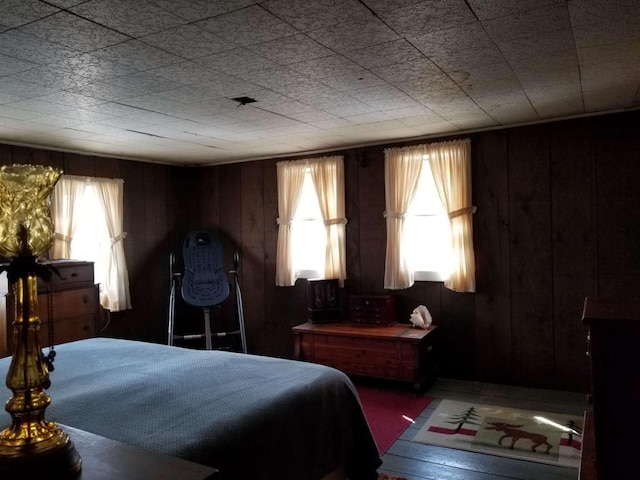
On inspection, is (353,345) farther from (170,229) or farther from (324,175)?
(170,229)

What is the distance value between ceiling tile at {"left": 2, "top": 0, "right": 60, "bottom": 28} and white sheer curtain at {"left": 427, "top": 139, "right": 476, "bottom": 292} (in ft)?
11.5

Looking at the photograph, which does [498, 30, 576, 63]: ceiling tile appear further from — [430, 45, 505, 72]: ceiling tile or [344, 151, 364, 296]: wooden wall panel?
[344, 151, 364, 296]: wooden wall panel

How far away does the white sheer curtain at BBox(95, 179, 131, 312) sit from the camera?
5301 millimetres

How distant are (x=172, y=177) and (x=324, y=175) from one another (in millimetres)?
2107

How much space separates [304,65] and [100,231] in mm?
3560

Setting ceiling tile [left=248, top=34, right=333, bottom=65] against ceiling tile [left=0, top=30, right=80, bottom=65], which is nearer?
ceiling tile [left=0, top=30, right=80, bottom=65]

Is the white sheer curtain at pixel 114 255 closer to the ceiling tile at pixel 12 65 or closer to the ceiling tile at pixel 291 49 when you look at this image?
the ceiling tile at pixel 12 65

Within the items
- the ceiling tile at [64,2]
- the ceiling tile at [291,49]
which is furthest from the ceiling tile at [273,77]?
the ceiling tile at [64,2]

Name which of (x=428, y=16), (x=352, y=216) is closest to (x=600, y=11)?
(x=428, y=16)

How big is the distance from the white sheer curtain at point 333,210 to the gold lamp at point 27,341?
13.5ft

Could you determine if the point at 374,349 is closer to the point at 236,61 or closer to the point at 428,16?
the point at 236,61

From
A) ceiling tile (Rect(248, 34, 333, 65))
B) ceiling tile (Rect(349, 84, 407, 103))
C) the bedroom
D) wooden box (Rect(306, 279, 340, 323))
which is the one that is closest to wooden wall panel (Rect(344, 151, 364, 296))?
the bedroom

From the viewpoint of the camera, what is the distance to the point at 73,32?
85.4 inches

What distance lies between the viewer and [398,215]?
4891mm
